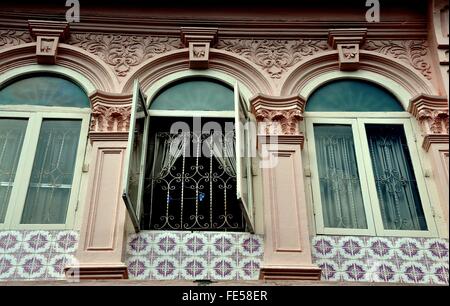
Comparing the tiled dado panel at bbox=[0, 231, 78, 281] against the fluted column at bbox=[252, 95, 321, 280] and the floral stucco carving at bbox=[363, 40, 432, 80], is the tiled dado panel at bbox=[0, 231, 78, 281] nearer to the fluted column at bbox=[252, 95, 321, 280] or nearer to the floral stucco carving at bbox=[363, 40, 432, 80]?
the fluted column at bbox=[252, 95, 321, 280]

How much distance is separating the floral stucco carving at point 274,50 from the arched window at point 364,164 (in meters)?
0.50

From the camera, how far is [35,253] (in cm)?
591

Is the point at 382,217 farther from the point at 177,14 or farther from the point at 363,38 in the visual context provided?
the point at 177,14

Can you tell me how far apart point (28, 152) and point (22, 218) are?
0.78 metres

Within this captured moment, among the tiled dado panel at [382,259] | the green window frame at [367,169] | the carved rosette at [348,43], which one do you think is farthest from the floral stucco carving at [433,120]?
the tiled dado panel at [382,259]

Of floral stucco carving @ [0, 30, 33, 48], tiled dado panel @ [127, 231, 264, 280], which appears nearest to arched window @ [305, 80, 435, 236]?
tiled dado panel @ [127, 231, 264, 280]

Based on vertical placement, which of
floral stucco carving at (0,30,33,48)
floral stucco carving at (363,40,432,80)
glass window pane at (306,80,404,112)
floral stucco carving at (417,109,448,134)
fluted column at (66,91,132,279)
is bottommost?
fluted column at (66,91,132,279)

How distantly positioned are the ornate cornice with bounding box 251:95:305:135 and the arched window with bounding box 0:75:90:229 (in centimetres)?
196

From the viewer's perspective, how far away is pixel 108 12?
7.73 m

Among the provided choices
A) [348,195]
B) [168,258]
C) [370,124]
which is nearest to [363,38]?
[370,124]

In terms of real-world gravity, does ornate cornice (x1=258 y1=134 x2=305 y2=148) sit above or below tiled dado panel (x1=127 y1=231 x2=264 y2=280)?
above

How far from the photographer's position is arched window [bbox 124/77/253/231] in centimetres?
624

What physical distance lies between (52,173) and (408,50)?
449 centimetres

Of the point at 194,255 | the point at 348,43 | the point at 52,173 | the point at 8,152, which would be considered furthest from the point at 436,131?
the point at 8,152
